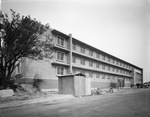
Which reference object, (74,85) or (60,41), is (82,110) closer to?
(74,85)

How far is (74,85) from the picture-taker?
1672cm

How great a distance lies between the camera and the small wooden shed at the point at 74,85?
1684 centimetres

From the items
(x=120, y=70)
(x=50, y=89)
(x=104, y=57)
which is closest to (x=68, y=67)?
(x=50, y=89)

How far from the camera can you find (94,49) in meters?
37.3

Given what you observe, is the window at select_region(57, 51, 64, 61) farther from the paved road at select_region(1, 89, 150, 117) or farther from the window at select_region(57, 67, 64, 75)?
the paved road at select_region(1, 89, 150, 117)

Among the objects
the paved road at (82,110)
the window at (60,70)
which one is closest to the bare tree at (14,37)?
the paved road at (82,110)

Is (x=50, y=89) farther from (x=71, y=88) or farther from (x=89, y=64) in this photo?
(x=89, y=64)

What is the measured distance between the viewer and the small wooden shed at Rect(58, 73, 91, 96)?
663 inches

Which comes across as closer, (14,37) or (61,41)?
(14,37)

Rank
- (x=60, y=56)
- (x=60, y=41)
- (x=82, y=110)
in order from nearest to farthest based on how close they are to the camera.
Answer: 1. (x=82, y=110)
2. (x=60, y=56)
3. (x=60, y=41)

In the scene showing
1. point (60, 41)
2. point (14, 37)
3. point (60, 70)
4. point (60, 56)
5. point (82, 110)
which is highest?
point (60, 41)

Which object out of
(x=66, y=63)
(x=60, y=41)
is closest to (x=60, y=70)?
(x=66, y=63)

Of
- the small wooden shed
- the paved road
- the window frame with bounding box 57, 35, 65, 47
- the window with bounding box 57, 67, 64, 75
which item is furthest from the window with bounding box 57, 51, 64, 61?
the paved road

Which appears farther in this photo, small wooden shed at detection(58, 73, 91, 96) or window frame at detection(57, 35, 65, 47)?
window frame at detection(57, 35, 65, 47)
